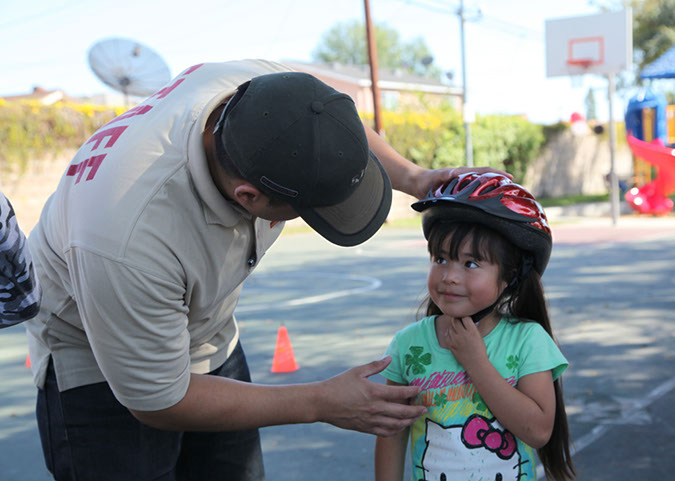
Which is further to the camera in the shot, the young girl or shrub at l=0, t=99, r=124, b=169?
shrub at l=0, t=99, r=124, b=169

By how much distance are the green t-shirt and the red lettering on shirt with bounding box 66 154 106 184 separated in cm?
119

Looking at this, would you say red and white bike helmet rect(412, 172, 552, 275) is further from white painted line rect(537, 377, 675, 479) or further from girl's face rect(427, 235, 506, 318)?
white painted line rect(537, 377, 675, 479)

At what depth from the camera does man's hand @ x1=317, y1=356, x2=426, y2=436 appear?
2.09 metres

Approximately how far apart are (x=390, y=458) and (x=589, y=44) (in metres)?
28.0

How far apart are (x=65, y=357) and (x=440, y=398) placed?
1256 mm

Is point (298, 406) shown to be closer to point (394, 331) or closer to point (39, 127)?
point (394, 331)

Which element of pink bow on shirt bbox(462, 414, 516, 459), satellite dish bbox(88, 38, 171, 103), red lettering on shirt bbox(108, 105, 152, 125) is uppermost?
satellite dish bbox(88, 38, 171, 103)

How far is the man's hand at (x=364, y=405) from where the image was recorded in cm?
209

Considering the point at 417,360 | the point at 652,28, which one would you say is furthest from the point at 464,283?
the point at 652,28

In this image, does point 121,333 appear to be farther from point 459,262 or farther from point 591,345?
point 591,345

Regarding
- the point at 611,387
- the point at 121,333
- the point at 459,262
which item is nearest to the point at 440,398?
the point at 459,262

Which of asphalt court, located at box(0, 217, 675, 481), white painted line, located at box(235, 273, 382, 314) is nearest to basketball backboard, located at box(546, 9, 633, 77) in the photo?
asphalt court, located at box(0, 217, 675, 481)

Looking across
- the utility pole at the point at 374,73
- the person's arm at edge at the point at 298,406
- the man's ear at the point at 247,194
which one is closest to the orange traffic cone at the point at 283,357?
the person's arm at edge at the point at 298,406

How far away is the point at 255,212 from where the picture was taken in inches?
78.2
